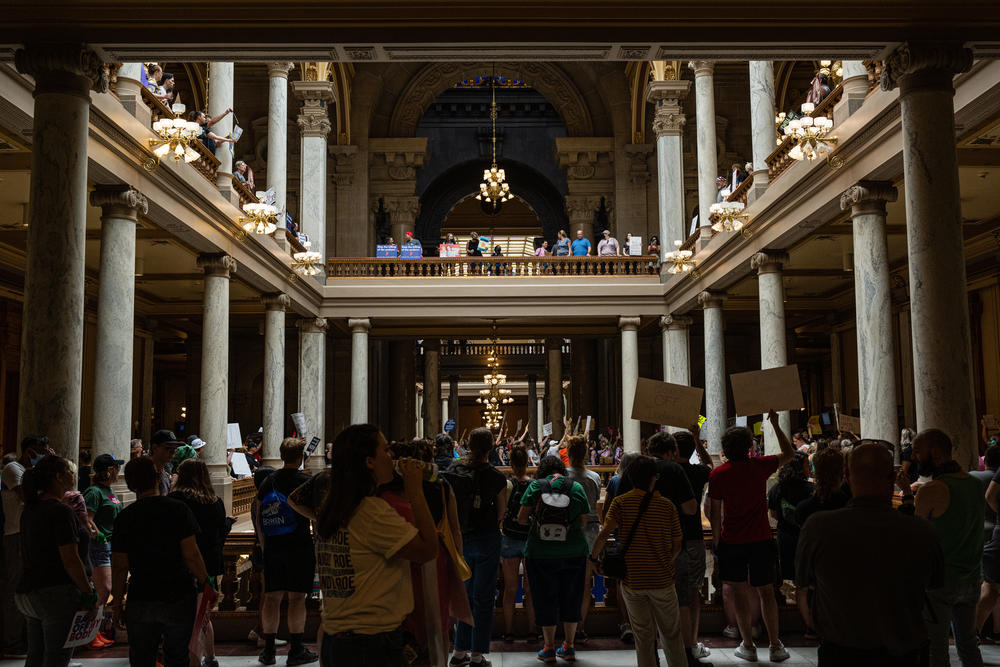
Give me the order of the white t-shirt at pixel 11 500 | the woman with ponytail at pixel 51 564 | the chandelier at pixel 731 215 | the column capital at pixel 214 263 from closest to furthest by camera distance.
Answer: the woman with ponytail at pixel 51 564, the white t-shirt at pixel 11 500, the column capital at pixel 214 263, the chandelier at pixel 731 215

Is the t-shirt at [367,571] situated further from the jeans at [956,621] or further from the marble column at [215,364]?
the marble column at [215,364]

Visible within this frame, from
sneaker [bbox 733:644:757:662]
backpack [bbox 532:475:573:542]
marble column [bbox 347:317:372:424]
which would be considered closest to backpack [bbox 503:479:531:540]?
backpack [bbox 532:475:573:542]

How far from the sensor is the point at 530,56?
29.0 ft

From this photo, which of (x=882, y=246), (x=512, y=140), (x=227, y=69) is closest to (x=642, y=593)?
(x=882, y=246)

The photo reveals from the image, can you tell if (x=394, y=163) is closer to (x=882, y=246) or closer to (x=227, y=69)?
(x=227, y=69)

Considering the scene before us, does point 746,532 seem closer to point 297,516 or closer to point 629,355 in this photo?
point 297,516

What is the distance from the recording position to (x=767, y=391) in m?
6.47

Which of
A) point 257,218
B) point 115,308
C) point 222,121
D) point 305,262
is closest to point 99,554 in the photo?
point 115,308

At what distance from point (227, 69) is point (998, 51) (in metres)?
12.4

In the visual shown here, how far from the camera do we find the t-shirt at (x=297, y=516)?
21.1ft

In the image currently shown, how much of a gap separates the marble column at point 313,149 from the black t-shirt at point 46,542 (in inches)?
713

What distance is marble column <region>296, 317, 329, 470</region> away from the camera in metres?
22.2

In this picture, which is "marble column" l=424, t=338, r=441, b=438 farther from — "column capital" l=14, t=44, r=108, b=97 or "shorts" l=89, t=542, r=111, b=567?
"shorts" l=89, t=542, r=111, b=567

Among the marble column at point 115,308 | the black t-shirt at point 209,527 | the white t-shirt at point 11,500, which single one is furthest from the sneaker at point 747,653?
the marble column at point 115,308
